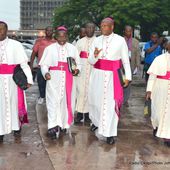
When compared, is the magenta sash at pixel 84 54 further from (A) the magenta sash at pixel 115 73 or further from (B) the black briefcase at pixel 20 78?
(B) the black briefcase at pixel 20 78

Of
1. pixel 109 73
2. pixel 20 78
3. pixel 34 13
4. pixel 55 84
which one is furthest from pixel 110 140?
pixel 34 13

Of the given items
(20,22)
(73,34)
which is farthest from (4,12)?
(73,34)

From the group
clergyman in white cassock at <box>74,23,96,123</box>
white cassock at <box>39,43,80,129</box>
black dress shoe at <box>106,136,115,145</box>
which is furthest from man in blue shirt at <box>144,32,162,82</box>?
black dress shoe at <box>106,136,115,145</box>

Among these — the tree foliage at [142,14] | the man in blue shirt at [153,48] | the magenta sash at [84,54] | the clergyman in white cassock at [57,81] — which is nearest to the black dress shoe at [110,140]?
the clergyman in white cassock at [57,81]

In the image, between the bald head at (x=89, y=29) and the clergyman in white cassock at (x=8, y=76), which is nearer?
the clergyman in white cassock at (x=8, y=76)

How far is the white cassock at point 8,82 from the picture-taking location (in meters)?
6.59

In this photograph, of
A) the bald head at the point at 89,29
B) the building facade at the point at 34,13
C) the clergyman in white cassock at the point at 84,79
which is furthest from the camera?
the building facade at the point at 34,13

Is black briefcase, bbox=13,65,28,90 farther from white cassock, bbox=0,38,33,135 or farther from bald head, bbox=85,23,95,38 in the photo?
bald head, bbox=85,23,95,38

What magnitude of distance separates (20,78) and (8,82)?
213mm

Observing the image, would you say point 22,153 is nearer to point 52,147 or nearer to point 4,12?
point 52,147

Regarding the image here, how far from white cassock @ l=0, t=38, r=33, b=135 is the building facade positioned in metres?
110

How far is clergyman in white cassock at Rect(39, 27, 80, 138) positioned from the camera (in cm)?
685

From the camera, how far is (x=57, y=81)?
22.6 ft

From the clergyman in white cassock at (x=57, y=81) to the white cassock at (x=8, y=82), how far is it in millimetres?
364
